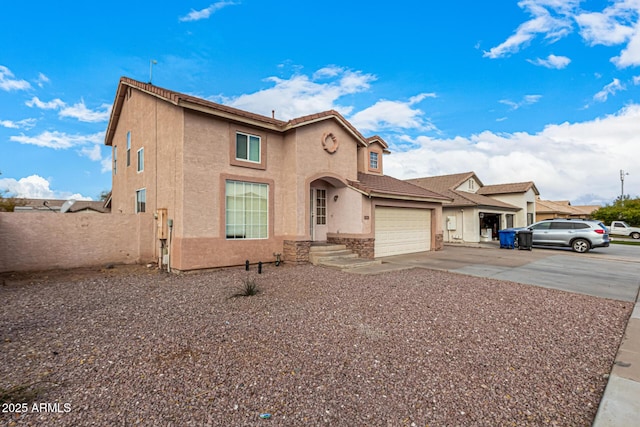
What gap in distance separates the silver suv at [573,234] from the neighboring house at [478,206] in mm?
3618

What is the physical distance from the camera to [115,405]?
2916 millimetres

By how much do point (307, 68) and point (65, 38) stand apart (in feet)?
32.2

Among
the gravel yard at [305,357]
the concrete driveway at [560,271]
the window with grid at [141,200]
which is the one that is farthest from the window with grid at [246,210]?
the window with grid at [141,200]

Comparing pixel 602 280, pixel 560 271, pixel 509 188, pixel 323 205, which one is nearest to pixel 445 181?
pixel 509 188

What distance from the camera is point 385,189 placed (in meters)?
14.0

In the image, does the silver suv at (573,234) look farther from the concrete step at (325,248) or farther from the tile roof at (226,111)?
the concrete step at (325,248)

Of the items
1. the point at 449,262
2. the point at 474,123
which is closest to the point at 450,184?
the point at 474,123

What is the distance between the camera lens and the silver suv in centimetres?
1653

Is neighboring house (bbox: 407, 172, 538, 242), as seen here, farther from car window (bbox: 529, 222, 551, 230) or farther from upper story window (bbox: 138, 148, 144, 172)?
upper story window (bbox: 138, 148, 144, 172)

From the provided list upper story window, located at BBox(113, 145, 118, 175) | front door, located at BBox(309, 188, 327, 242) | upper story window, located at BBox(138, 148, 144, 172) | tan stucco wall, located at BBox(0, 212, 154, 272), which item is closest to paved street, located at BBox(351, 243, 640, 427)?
front door, located at BBox(309, 188, 327, 242)

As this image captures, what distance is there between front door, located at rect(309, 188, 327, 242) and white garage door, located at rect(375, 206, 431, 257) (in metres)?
2.41

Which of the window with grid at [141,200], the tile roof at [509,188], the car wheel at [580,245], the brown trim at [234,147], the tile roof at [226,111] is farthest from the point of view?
the tile roof at [509,188]

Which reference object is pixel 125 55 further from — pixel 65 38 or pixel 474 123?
pixel 474 123

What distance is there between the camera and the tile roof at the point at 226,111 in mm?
9445
